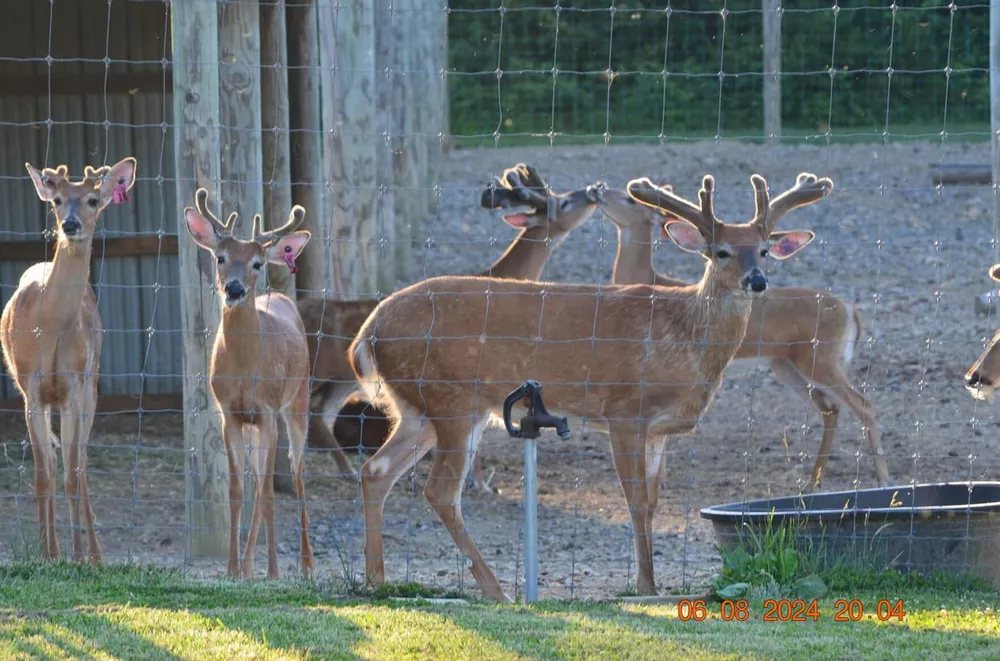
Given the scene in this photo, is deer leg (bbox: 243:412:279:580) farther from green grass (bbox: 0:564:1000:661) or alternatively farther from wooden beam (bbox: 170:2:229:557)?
green grass (bbox: 0:564:1000:661)

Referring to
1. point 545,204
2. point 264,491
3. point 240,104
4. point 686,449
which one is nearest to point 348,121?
point 545,204

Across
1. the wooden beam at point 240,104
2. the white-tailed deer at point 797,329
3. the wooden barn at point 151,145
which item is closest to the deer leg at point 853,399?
the white-tailed deer at point 797,329

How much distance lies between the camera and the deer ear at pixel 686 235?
7426mm

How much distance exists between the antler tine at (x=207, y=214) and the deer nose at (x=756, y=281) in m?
2.45

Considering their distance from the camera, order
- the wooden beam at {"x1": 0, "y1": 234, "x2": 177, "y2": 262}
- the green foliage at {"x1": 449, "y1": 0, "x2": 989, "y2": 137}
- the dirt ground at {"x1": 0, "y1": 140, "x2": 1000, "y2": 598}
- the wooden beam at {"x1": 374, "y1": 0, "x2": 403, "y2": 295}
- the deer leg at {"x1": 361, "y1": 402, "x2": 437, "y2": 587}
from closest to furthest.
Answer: the deer leg at {"x1": 361, "y1": 402, "x2": 437, "y2": 587} < the dirt ground at {"x1": 0, "y1": 140, "x2": 1000, "y2": 598} < the wooden beam at {"x1": 0, "y1": 234, "x2": 177, "y2": 262} < the wooden beam at {"x1": 374, "y1": 0, "x2": 403, "y2": 295} < the green foliage at {"x1": 449, "y1": 0, "x2": 989, "y2": 137}

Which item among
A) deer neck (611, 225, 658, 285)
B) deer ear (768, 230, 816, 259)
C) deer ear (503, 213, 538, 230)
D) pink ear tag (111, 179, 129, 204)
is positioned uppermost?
pink ear tag (111, 179, 129, 204)

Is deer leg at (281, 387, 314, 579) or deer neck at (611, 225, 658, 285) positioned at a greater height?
deer neck at (611, 225, 658, 285)

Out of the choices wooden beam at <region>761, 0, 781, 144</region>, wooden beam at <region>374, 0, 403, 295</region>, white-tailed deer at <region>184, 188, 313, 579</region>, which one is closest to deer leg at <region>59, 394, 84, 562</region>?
white-tailed deer at <region>184, 188, 313, 579</region>

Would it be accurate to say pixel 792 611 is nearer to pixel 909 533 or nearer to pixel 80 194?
pixel 909 533

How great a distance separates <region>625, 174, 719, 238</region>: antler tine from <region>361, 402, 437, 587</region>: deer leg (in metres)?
1.48

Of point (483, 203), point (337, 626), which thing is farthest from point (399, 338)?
point (483, 203)

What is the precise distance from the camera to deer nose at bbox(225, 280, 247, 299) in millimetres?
7418

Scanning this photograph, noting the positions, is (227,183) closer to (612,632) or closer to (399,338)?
(399,338)

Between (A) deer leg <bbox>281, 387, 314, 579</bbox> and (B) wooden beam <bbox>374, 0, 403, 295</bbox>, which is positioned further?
(B) wooden beam <bbox>374, 0, 403, 295</bbox>
